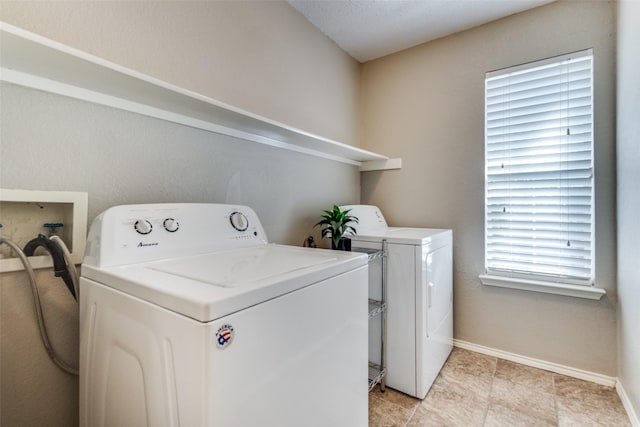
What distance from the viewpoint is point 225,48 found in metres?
1.48

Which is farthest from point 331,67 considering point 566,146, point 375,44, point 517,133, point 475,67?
point 566,146

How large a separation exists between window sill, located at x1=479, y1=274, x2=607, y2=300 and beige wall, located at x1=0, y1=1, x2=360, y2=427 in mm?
1266

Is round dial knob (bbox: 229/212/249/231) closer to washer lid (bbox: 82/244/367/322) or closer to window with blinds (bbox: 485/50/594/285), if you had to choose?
washer lid (bbox: 82/244/367/322)

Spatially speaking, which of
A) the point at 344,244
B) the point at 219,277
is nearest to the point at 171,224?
the point at 219,277

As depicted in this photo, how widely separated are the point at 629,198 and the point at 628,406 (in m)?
1.05

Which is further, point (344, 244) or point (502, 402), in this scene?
point (344, 244)

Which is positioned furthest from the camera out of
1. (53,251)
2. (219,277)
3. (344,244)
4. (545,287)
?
(545,287)

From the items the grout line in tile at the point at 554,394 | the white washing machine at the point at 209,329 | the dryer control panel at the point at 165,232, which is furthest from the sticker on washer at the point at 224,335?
the grout line in tile at the point at 554,394

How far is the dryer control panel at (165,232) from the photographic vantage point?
88 centimetres

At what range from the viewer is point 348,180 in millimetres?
2422

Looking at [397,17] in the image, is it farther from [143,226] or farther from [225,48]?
[143,226]

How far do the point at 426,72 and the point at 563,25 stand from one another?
0.83m

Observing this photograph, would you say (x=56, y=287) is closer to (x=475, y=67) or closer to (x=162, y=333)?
(x=162, y=333)

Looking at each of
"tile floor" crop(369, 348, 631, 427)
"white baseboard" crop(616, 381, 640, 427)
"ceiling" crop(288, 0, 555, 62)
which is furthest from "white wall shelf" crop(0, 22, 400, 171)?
"white baseboard" crop(616, 381, 640, 427)
